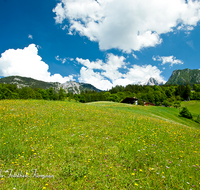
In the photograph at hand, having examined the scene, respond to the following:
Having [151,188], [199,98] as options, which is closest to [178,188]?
[151,188]

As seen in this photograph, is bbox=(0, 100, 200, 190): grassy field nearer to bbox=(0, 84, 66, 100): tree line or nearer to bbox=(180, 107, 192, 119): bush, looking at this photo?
bbox=(180, 107, 192, 119): bush

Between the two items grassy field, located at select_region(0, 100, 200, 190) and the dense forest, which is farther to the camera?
the dense forest

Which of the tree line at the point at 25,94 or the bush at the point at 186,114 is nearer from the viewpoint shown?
the bush at the point at 186,114

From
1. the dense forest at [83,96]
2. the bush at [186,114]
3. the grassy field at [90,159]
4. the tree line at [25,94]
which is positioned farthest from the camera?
the dense forest at [83,96]

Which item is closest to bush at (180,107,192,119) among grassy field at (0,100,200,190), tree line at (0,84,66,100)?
grassy field at (0,100,200,190)

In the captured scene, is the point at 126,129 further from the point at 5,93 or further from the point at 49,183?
the point at 5,93

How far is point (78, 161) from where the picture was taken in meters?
6.47

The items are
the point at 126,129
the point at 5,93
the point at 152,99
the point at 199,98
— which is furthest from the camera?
the point at 199,98

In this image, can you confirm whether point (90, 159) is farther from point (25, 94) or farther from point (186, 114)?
point (25, 94)

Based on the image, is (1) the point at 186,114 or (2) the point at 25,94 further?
(2) the point at 25,94

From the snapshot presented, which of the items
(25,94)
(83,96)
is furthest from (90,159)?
(83,96)

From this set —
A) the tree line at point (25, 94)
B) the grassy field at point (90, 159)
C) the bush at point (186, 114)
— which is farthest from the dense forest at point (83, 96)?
the grassy field at point (90, 159)

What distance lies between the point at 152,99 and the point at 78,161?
414 feet

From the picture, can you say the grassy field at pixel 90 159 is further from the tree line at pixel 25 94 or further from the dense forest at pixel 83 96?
the tree line at pixel 25 94
